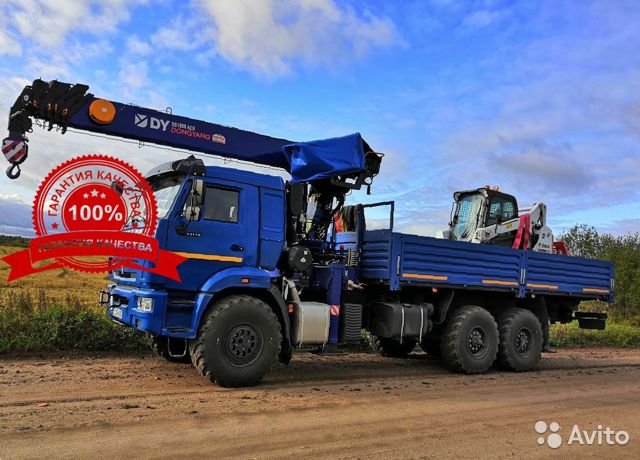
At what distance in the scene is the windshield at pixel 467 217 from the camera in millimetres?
12694

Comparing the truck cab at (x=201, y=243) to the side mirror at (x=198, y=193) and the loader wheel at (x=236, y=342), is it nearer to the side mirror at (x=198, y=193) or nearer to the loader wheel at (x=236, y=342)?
the side mirror at (x=198, y=193)

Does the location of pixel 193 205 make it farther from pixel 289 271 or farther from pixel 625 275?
pixel 625 275

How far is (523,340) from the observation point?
10836mm

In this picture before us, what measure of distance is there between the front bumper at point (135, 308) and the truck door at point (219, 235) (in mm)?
354

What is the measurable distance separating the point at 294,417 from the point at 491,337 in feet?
17.6

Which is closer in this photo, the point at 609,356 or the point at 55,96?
the point at 55,96

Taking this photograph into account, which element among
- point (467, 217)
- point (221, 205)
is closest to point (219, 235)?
point (221, 205)

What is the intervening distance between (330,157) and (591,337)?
12.3m

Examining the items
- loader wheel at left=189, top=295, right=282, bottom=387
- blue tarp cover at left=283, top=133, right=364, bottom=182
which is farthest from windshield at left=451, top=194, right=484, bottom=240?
loader wheel at left=189, top=295, right=282, bottom=387

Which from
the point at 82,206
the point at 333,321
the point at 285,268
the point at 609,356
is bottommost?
the point at 609,356

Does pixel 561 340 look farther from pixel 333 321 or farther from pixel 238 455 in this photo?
pixel 238 455

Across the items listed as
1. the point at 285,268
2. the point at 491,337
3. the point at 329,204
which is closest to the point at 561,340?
the point at 491,337

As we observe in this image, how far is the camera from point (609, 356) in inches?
539

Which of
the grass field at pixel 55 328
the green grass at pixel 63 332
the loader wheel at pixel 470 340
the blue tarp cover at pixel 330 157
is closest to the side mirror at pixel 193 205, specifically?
the blue tarp cover at pixel 330 157
